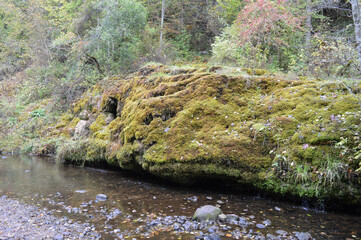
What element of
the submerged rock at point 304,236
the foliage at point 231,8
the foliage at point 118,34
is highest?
the foliage at point 231,8

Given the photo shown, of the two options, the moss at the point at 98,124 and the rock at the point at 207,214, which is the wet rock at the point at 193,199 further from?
the moss at the point at 98,124

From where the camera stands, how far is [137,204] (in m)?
5.16

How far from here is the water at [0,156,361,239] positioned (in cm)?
392

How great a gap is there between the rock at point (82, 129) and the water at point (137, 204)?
9.70 ft

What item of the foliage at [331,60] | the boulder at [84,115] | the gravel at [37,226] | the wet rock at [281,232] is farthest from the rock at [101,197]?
the boulder at [84,115]

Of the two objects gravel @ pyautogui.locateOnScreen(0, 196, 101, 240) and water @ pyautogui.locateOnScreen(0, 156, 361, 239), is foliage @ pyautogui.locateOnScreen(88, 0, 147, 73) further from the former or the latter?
gravel @ pyautogui.locateOnScreen(0, 196, 101, 240)

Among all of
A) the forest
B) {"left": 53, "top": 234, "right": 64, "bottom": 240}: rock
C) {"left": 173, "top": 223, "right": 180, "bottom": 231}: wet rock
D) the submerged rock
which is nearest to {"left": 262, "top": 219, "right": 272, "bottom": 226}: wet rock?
the submerged rock

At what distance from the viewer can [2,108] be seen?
17141 mm

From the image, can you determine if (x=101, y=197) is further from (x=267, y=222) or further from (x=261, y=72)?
(x=261, y=72)

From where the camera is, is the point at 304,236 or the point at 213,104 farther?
the point at 213,104

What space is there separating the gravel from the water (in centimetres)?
20

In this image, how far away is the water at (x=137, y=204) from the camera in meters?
3.92

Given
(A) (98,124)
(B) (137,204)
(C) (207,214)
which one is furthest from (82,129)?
(C) (207,214)

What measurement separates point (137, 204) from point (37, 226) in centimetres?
182
